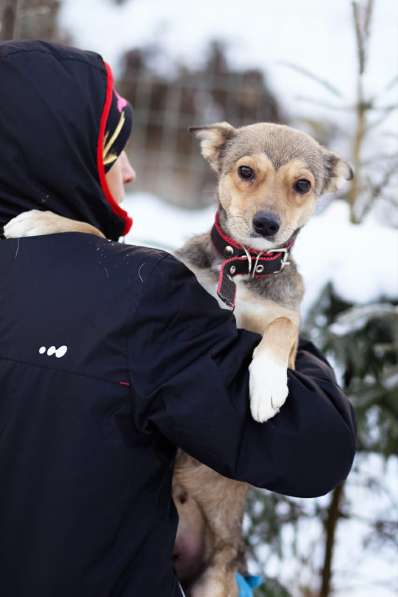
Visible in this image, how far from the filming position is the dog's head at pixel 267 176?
209 centimetres

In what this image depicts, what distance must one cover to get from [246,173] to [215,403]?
41.6 inches

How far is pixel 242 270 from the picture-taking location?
2.15m

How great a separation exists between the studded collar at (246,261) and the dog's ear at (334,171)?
15.2 inches

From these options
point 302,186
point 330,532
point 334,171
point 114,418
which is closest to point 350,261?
point 334,171

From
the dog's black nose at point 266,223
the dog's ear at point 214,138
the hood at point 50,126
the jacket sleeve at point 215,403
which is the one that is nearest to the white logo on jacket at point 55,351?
the jacket sleeve at point 215,403

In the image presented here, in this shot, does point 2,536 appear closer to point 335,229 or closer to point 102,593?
point 102,593

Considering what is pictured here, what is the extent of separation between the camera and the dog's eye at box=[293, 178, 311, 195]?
2223 mm

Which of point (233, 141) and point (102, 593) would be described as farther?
point (233, 141)

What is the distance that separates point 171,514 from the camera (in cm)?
154

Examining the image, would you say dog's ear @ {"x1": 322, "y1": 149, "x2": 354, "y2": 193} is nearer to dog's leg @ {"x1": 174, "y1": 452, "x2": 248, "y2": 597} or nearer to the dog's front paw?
the dog's front paw

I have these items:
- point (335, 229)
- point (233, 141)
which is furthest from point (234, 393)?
point (335, 229)

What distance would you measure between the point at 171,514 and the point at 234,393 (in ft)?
1.10

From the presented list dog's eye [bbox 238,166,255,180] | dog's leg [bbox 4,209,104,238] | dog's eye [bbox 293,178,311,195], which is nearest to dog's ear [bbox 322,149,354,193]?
dog's eye [bbox 293,178,311,195]

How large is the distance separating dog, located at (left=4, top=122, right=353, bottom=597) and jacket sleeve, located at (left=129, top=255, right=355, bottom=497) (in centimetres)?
39
